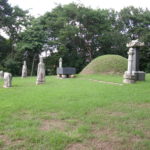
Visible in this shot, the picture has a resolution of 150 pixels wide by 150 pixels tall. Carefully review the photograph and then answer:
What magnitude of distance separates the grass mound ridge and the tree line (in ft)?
22.4

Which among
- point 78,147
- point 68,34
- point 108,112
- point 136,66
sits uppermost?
point 68,34

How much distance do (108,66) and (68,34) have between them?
8.90 metres

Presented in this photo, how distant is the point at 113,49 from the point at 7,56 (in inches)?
651

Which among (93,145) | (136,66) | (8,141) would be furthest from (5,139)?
(136,66)

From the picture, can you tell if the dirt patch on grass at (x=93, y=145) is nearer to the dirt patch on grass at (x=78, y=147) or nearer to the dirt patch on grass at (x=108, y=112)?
the dirt patch on grass at (x=78, y=147)

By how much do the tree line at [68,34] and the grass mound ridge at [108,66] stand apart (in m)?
6.84

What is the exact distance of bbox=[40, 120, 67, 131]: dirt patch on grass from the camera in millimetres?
3727

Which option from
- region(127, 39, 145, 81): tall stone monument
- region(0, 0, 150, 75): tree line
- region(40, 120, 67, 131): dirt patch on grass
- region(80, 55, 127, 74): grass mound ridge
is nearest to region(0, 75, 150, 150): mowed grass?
region(40, 120, 67, 131): dirt patch on grass

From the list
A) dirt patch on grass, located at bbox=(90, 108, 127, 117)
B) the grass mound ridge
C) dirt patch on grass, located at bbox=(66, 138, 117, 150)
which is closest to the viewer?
dirt patch on grass, located at bbox=(66, 138, 117, 150)

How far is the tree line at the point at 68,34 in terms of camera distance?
24958 millimetres

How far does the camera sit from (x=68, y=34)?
1070 inches

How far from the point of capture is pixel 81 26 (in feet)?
94.6

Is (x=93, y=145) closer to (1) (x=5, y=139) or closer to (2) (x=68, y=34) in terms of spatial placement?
(1) (x=5, y=139)

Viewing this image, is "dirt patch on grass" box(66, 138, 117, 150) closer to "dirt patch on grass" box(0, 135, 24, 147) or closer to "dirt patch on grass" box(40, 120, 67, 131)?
"dirt patch on grass" box(40, 120, 67, 131)
